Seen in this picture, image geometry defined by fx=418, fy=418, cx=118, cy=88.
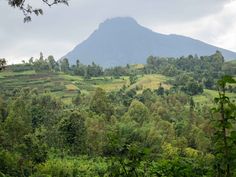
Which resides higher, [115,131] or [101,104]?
[115,131]

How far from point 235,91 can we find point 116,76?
155 feet

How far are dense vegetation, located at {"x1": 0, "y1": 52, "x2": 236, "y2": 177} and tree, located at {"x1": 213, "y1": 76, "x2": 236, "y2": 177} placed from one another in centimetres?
1

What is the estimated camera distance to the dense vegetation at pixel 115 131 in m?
5.15

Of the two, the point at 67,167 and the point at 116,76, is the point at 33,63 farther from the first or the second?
the point at 67,167

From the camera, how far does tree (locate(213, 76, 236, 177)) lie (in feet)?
15.7

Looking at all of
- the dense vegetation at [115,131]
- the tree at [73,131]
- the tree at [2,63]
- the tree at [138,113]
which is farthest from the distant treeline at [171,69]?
the tree at [2,63]

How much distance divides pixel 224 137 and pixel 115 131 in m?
1.68

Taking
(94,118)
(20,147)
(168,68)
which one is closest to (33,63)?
(168,68)

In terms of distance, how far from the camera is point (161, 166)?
5.41 m

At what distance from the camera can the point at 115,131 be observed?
5.91m

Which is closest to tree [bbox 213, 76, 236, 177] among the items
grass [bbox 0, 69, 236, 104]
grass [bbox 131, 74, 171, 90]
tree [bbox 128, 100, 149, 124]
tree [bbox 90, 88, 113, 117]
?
tree [bbox 128, 100, 149, 124]

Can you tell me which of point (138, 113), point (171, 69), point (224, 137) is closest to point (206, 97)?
point (138, 113)

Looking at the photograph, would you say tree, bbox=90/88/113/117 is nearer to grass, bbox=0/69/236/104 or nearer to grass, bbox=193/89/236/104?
grass, bbox=193/89/236/104

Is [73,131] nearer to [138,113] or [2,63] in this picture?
[138,113]
